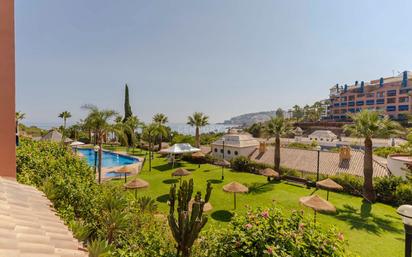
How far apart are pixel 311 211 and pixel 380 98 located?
92.7 m

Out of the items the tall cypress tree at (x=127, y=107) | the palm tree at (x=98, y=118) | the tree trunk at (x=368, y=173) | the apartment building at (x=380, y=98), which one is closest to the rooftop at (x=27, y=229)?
the palm tree at (x=98, y=118)

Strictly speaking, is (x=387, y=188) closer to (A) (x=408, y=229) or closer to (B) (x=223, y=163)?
(B) (x=223, y=163)

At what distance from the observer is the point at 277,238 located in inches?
165

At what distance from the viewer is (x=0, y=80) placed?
6.10 metres

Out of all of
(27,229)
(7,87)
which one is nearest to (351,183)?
(27,229)

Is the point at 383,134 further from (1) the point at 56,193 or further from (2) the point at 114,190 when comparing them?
(1) the point at 56,193

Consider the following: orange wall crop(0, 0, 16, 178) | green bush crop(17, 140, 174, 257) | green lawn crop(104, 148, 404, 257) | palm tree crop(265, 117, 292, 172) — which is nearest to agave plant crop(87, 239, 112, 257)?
green bush crop(17, 140, 174, 257)

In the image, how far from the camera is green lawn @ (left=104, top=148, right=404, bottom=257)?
1105cm

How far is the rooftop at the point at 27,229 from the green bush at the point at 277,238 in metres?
3.08

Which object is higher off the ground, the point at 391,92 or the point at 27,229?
the point at 391,92

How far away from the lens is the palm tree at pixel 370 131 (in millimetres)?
16844

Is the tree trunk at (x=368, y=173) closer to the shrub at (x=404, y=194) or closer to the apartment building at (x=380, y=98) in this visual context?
the shrub at (x=404, y=194)

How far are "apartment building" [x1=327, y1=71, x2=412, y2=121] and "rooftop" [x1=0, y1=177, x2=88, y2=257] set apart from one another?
273 feet

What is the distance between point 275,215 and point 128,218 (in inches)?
222
